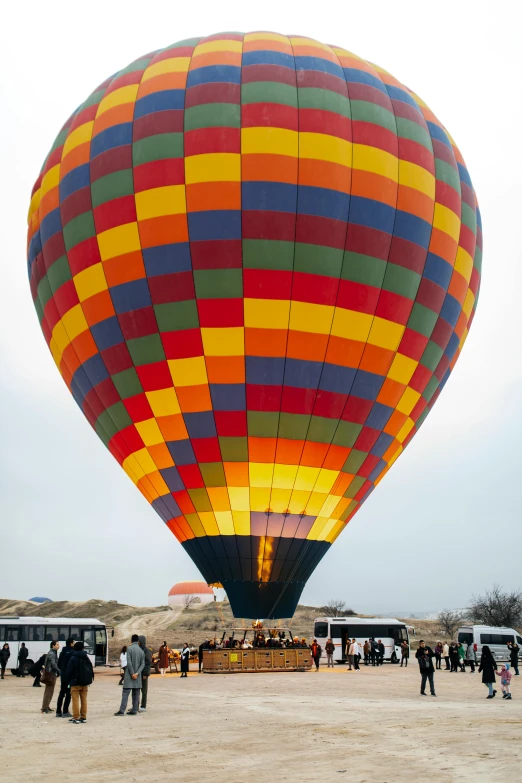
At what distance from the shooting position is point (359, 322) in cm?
1645

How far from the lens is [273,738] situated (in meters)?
7.86

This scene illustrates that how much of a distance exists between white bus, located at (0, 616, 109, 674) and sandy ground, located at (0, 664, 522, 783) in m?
9.07

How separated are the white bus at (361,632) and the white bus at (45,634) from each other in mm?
7927

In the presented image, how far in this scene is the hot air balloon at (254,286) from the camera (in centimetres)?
1600

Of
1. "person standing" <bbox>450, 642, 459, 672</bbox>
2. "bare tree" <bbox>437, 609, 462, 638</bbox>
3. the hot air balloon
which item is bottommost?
"bare tree" <bbox>437, 609, 462, 638</bbox>

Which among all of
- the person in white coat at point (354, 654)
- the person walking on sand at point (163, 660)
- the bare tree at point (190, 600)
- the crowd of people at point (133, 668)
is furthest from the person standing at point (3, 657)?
the bare tree at point (190, 600)

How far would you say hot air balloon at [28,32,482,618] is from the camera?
630 inches

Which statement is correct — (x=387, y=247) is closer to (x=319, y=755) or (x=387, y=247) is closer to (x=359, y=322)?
(x=359, y=322)

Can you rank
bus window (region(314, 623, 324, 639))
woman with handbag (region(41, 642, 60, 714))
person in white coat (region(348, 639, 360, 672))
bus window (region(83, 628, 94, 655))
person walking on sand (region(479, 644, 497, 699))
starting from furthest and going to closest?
bus window (region(314, 623, 324, 639)) → bus window (region(83, 628, 94, 655)) → person in white coat (region(348, 639, 360, 672)) → person walking on sand (region(479, 644, 497, 699)) → woman with handbag (region(41, 642, 60, 714))

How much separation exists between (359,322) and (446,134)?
21.3ft

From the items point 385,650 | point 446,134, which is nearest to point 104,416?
point 446,134

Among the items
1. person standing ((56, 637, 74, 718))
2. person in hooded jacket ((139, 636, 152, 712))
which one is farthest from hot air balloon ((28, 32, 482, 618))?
person standing ((56, 637, 74, 718))

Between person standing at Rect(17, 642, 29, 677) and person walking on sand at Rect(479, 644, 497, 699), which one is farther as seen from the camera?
person standing at Rect(17, 642, 29, 677)

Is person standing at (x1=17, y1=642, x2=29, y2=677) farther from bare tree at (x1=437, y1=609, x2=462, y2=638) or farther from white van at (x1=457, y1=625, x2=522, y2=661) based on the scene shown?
bare tree at (x1=437, y1=609, x2=462, y2=638)
